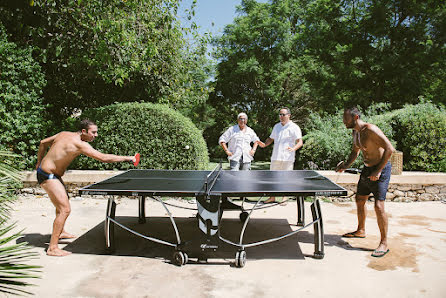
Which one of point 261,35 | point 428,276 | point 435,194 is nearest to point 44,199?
point 428,276

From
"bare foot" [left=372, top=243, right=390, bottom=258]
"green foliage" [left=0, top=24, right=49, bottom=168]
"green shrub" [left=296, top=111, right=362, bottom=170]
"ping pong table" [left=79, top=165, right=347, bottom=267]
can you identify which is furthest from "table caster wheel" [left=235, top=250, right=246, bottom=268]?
"green foliage" [left=0, top=24, right=49, bottom=168]

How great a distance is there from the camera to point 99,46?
25.1 feet

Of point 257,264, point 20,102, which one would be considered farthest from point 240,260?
point 20,102

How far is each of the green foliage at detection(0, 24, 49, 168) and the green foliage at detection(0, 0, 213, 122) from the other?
45cm

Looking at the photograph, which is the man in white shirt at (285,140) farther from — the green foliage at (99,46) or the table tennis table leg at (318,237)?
the green foliage at (99,46)

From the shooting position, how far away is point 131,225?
6441 millimetres

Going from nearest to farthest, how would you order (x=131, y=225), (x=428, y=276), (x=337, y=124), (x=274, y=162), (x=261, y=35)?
(x=428, y=276) → (x=131, y=225) → (x=274, y=162) → (x=337, y=124) → (x=261, y=35)

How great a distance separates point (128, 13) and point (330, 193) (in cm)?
693

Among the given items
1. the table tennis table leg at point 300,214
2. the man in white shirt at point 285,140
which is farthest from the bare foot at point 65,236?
the man in white shirt at point 285,140

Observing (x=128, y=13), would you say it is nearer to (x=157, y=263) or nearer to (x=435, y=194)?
(x=157, y=263)

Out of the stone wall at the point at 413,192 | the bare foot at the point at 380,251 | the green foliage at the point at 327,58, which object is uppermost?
the green foliage at the point at 327,58

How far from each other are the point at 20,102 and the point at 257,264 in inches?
268

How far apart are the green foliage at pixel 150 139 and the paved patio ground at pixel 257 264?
2116mm

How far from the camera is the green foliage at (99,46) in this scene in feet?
25.9
